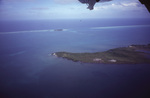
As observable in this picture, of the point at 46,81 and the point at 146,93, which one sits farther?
the point at 46,81

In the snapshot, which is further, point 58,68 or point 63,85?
point 58,68

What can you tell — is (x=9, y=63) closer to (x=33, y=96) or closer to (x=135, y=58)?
(x=33, y=96)

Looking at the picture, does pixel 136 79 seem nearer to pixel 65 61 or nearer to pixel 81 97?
pixel 81 97

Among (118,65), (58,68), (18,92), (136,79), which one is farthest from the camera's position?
(58,68)

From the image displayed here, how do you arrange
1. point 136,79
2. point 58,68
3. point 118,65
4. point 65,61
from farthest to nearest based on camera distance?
1. point 65,61
2. point 58,68
3. point 118,65
4. point 136,79

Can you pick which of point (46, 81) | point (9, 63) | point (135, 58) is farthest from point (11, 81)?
point (135, 58)

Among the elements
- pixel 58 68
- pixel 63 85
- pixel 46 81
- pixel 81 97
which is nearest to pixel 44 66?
pixel 58 68

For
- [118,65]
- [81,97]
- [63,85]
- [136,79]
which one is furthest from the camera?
[118,65]

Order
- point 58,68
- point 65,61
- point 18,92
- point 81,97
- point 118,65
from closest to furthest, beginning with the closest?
point 81,97 → point 18,92 → point 118,65 → point 58,68 → point 65,61
